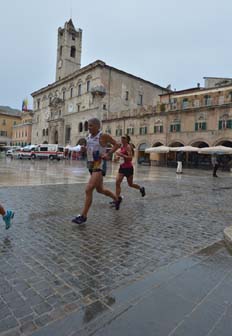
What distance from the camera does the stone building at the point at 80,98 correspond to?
4603cm

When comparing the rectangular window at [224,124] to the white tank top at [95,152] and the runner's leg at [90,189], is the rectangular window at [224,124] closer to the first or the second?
the white tank top at [95,152]

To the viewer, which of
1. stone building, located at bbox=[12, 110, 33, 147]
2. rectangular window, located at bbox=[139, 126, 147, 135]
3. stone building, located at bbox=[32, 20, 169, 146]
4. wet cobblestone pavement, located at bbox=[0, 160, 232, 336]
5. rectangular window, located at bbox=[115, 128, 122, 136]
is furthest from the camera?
stone building, located at bbox=[12, 110, 33, 147]

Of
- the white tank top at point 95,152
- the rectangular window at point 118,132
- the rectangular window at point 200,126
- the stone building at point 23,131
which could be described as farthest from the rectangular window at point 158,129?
the stone building at point 23,131

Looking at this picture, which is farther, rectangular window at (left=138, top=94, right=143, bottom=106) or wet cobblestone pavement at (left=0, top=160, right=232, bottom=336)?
rectangular window at (left=138, top=94, right=143, bottom=106)

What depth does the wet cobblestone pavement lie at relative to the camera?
2146 mm

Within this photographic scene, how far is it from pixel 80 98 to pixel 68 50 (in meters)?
17.6

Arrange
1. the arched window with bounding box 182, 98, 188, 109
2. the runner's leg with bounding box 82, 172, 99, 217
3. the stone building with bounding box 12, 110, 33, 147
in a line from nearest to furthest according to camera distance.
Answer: the runner's leg with bounding box 82, 172, 99, 217 → the arched window with bounding box 182, 98, 188, 109 → the stone building with bounding box 12, 110, 33, 147

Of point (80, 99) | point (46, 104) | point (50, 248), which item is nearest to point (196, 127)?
point (80, 99)

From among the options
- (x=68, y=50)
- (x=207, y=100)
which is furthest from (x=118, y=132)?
(x=68, y=50)

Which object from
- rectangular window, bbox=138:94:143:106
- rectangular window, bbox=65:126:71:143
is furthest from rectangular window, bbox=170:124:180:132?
rectangular window, bbox=65:126:71:143

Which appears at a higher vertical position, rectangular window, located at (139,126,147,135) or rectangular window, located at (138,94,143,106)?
rectangular window, located at (138,94,143,106)

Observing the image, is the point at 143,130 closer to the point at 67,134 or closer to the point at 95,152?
the point at 67,134

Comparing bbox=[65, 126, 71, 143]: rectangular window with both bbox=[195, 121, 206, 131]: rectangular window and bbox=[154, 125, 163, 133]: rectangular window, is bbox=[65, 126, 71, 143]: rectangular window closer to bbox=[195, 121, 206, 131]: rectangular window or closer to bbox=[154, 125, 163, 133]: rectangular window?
bbox=[154, 125, 163, 133]: rectangular window

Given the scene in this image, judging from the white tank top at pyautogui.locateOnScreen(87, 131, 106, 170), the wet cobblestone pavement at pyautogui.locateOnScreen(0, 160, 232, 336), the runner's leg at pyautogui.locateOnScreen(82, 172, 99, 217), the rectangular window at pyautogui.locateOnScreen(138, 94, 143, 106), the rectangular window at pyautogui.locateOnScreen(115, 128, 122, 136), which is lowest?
the wet cobblestone pavement at pyautogui.locateOnScreen(0, 160, 232, 336)
